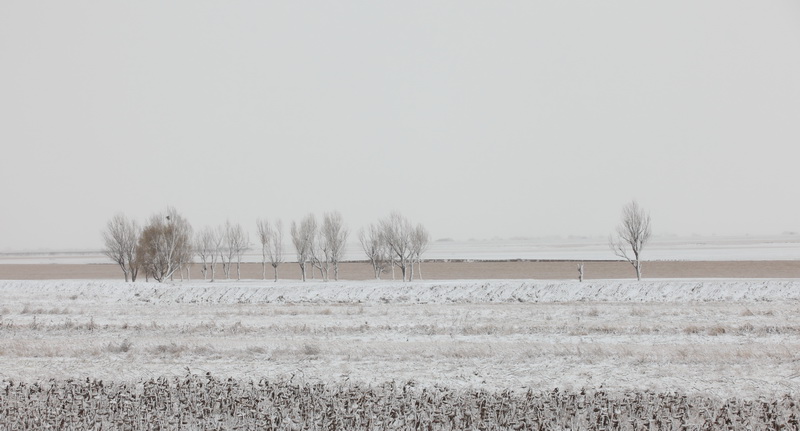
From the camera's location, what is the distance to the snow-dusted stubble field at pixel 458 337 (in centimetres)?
1280

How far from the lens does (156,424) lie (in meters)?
8.90

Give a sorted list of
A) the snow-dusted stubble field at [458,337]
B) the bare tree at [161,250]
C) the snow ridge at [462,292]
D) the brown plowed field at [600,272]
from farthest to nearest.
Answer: the bare tree at [161,250]
the brown plowed field at [600,272]
the snow ridge at [462,292]
the snow-dusted stubble field at [458,337]

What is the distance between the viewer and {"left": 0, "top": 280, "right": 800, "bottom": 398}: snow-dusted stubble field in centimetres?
1280

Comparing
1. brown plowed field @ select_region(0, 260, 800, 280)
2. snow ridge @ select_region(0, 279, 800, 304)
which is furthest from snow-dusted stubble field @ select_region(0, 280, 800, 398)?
brown plowed field @ select_region(0, 260, 800, 280)

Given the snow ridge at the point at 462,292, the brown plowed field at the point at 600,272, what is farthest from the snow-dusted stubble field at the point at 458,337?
the brown plowed field at the point at 600,272

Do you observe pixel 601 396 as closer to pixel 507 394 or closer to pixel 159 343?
pixel 507 394

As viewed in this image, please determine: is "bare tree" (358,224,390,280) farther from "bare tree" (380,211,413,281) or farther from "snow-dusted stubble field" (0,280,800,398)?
"snow-dusted stubble field" (0,280,800,398)

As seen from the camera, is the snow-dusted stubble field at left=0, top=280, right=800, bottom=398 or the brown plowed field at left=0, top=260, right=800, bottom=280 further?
the brown plowed field at left=0, top=260, right=800, bottom=280

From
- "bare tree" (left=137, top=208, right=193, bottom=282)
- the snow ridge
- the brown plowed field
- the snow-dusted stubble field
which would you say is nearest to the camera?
the snow-dusted stubble field

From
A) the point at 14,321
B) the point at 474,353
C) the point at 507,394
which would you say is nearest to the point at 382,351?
the point at 474,353

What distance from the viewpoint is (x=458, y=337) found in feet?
62.0

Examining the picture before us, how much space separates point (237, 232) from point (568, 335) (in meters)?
66.5

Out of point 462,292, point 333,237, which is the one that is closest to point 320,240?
point 333,237

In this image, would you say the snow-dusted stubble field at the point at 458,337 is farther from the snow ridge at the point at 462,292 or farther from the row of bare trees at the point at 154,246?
the row of bare trees at the point at 154,246
